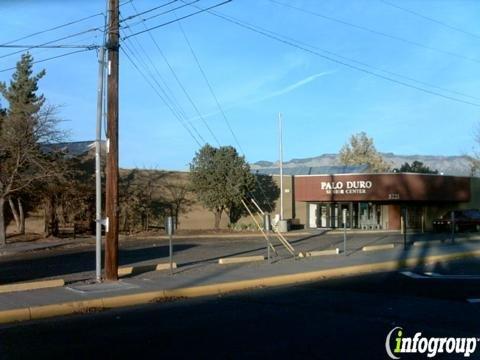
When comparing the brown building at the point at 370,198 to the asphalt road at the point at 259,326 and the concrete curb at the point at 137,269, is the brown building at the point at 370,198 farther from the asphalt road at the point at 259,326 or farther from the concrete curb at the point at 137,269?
the asphalt road at the point at 259,326

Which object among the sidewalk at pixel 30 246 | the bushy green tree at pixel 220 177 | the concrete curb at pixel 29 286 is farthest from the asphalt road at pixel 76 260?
the bushy green tree at pixel 220 177

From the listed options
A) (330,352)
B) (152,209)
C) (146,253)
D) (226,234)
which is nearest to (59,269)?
(146,253)

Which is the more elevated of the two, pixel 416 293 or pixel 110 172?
pixel 110 172

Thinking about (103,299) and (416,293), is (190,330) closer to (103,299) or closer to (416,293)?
(103,299)

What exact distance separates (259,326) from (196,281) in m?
5.74

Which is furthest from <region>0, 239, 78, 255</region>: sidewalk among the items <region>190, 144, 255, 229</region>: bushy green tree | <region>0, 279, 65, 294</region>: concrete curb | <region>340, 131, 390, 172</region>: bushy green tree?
<region>340, 131, 390, 172</region>: bushy green tree

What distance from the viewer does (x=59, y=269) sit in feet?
61.1

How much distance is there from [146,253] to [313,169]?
48830 mm

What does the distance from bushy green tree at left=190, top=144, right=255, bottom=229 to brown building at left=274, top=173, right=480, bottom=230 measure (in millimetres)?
7752

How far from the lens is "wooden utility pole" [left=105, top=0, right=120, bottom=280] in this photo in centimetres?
1523

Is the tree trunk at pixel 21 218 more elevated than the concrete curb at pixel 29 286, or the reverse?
Result: the tree trunk at pixel 21 218

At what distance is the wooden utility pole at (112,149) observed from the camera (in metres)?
15.2
